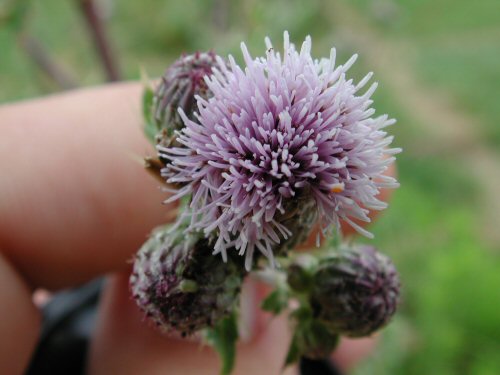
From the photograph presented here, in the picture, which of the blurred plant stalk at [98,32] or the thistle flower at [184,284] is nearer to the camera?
the thistle flower at [184,284]

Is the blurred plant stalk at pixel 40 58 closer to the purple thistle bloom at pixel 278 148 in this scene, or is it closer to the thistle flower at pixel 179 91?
the thistle flower at pixel 179 91

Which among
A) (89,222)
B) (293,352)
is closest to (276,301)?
(293,352)

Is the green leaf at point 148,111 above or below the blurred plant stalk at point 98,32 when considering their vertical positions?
below

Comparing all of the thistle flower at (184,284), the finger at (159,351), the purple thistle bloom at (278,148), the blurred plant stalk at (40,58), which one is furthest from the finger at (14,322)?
the blurred plant stalk at (40,58)

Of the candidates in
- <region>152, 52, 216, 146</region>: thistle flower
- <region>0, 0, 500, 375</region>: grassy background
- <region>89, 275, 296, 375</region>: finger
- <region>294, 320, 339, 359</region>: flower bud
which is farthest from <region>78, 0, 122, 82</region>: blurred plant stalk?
<region>294, 320, 339, 359</region>: flower bud

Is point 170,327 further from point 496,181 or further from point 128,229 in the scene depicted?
point 496,181

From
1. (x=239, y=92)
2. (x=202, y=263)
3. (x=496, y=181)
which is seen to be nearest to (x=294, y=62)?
(x=239, y=92)

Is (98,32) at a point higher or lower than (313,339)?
higher

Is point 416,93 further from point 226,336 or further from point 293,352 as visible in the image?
point 226,336
